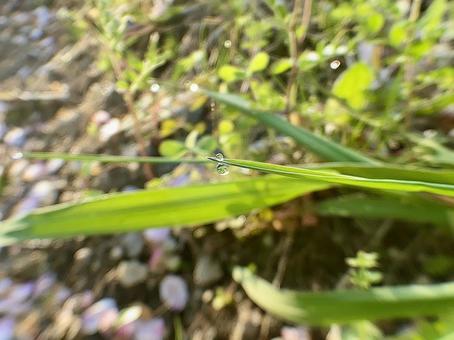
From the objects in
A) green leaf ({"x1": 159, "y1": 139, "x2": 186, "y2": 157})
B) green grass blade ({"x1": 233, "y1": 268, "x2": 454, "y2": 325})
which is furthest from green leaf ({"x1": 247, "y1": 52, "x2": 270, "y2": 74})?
green grass blade ({"x1": 233, "y1": 268, "x2": 454, "y2": 325})

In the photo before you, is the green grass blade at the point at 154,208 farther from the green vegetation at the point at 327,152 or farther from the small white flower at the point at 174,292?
the small white flower at the point at 174,292

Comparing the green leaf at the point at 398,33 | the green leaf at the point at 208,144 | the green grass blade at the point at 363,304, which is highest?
the green leaf at the point at 398,33

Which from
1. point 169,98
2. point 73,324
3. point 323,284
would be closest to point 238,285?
point 323,284

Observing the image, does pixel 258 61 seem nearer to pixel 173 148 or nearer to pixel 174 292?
pixel 173 148

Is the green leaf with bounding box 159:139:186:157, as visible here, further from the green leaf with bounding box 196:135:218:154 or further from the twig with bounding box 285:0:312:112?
the twig with bounding box 285:0:312:112

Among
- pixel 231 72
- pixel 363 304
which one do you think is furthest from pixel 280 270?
pixel 231 72

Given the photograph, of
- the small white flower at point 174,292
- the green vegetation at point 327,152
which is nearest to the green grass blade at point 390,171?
the green vegetation at point 327,152
